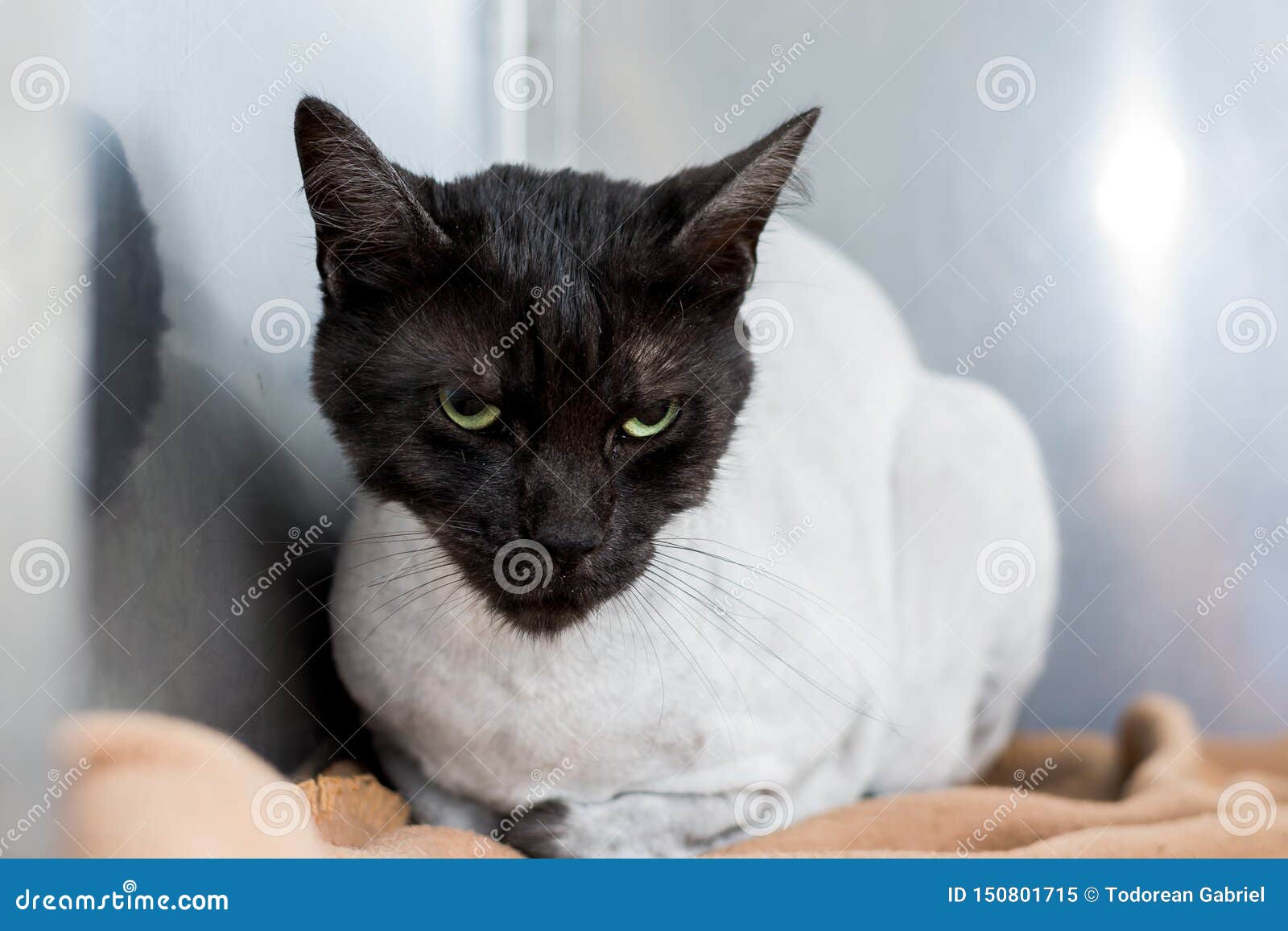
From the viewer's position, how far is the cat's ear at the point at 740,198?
1.03m

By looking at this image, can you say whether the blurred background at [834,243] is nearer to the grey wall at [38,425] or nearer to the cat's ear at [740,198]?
the grey wall at [38,425]

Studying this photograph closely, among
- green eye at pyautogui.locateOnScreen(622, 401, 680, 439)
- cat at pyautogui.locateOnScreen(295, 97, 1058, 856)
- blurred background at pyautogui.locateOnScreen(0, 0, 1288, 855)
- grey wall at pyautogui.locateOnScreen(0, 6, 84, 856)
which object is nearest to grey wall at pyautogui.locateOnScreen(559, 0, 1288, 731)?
blurred background at pyautogui.locateOnScreen(0, 0, 1288, 855)

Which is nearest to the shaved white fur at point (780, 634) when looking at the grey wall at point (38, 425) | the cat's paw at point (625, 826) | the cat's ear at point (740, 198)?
the cat's paw at point (625, 826)

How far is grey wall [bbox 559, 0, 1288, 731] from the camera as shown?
158cm

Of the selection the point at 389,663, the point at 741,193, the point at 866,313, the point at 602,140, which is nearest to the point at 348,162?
the point at 741,193

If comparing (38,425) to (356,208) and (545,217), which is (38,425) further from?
(545,217)

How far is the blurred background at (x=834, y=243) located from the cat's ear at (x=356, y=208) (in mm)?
155

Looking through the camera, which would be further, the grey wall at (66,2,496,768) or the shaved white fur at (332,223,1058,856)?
the shaved white fur at (332,223,1058,856)

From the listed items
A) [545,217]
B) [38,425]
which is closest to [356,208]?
[545,217]

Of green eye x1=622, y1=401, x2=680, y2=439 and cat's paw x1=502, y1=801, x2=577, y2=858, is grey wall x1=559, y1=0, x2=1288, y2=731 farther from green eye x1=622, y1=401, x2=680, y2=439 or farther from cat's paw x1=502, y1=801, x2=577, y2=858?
cat's paw x1=502, y1=801, x2=577, y2=858

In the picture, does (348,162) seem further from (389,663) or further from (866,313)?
(866,313)

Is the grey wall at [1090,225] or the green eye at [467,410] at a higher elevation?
the grey wall at [1090,225]

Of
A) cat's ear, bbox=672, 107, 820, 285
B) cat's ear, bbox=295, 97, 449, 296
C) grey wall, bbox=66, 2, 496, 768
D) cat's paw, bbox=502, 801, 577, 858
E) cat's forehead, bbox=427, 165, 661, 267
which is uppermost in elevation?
cat's ear, bbox=672, 107, 820, 285

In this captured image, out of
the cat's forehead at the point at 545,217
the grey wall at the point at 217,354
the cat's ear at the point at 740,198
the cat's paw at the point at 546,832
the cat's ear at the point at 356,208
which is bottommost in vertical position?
the cat's paw at the point at 546,832
